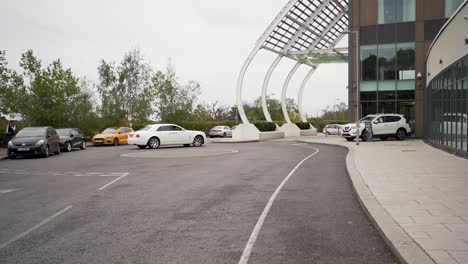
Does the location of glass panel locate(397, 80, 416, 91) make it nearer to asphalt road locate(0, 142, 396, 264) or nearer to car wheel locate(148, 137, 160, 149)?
car wheel locate(148, 137, 160, 149)

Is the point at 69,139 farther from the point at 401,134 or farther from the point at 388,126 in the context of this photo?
the point at 401,134

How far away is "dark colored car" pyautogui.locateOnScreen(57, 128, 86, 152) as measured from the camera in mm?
24359

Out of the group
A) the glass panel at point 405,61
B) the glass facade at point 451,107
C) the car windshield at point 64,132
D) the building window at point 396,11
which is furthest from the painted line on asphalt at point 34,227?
the building window at point 396,11

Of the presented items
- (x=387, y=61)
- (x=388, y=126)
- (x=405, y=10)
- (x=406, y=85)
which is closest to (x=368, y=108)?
(x=406, y=85)

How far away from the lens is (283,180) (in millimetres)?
10852

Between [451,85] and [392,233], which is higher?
[451,85]

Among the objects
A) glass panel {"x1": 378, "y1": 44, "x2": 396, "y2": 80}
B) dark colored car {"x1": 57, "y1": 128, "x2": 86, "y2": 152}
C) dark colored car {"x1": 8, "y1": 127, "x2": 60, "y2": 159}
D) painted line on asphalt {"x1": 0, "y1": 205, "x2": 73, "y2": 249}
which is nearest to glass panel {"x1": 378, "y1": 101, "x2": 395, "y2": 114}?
glass panel {"x1": 378, "y1": 44, "x2": 396, "y2": 80}

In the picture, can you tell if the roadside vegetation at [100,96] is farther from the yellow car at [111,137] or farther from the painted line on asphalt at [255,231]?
the painted line on asphalt at [255,231]

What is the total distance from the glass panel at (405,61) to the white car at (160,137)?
16.5 metres

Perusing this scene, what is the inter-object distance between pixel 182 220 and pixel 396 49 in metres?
30.0

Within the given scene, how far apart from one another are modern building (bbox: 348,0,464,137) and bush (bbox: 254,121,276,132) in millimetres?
9433

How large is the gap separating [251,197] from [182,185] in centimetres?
224

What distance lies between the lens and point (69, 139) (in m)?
24.8

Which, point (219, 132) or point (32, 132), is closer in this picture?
point (32, 132)
